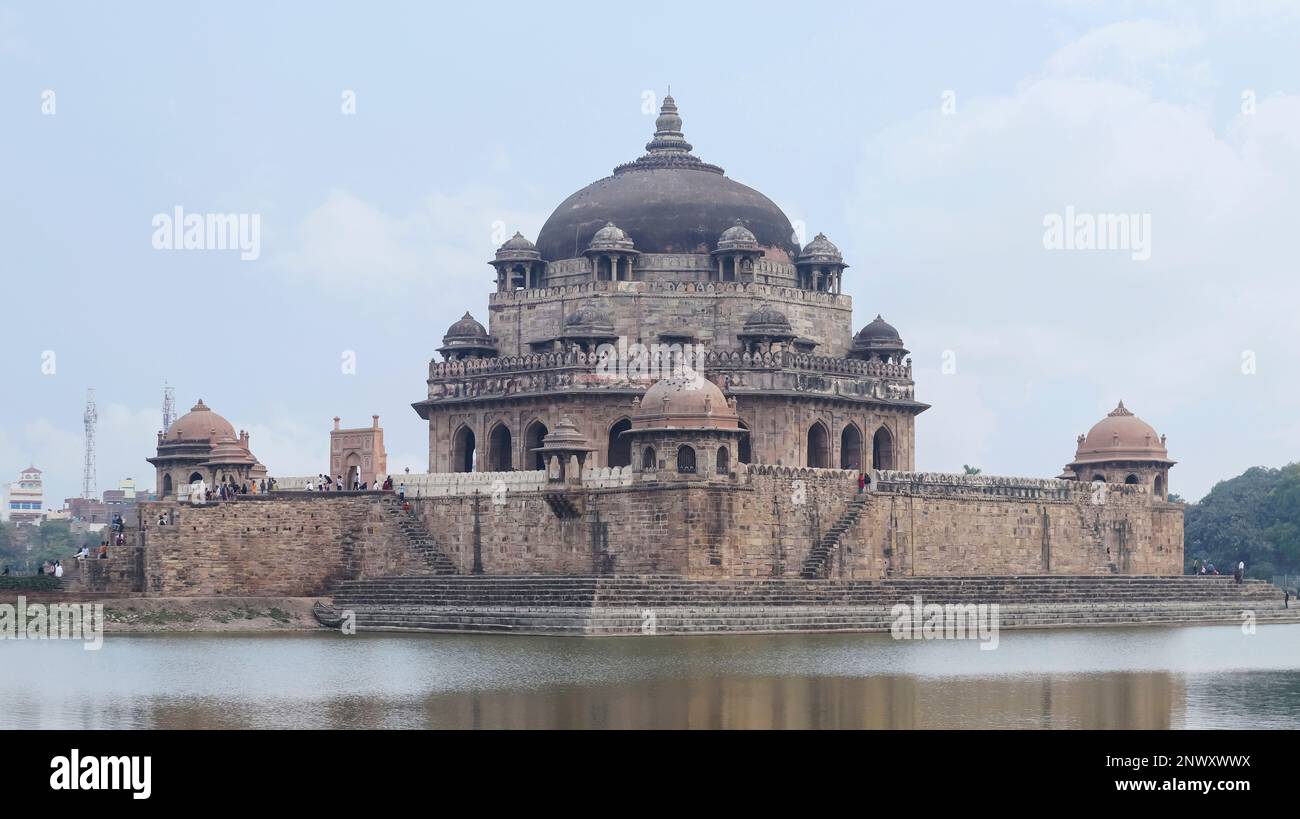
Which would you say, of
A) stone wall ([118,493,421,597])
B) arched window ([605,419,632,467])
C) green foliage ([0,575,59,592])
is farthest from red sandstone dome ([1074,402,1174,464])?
green foliage ([0,575,59,592])

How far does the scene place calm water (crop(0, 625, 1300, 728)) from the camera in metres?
26.3

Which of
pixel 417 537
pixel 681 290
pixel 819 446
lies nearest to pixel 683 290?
pixel 681 290

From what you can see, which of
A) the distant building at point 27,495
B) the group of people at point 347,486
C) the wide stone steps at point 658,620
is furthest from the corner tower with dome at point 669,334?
the distant building at point 27,495

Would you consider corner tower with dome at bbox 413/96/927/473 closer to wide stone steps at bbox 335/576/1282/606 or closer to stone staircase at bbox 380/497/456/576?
stone staircase at bbox 380/497/456/576

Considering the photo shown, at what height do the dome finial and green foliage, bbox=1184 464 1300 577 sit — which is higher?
the dome finial

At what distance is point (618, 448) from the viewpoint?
174 feet

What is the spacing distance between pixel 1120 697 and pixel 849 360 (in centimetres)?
2635

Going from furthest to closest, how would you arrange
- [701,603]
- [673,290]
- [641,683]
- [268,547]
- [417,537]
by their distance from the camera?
[673,290] < [417,537] < [268,547] < [701,603] < [641,683]

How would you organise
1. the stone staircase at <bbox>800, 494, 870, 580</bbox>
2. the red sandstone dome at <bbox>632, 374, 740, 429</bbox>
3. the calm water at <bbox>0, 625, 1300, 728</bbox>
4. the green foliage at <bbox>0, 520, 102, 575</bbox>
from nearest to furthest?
1. the calm water at <bbox>0, 625, 1300, 728</bbox>
2. the red sandstone dome at <bbox>632, 374, 740, 429</bbox>
3. the stone staircase at <bbox>800, 494, 870, 580</bbox>
4. the green foliage at <bbox>0, 520, 102, 575</bbox>

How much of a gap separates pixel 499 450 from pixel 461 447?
1244mm

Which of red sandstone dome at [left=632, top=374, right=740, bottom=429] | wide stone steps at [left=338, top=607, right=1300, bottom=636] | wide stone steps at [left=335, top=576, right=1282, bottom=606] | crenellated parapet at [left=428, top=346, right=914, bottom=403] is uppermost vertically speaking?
crenellated parapet at [left=428, top=346, right=914, bottom=403]

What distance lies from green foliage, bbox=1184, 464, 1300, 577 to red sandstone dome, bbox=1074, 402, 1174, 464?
2284 cm

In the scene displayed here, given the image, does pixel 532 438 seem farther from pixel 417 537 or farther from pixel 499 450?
pixel 417 537

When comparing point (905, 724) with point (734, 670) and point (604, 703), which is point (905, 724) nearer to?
point (604, 703)
